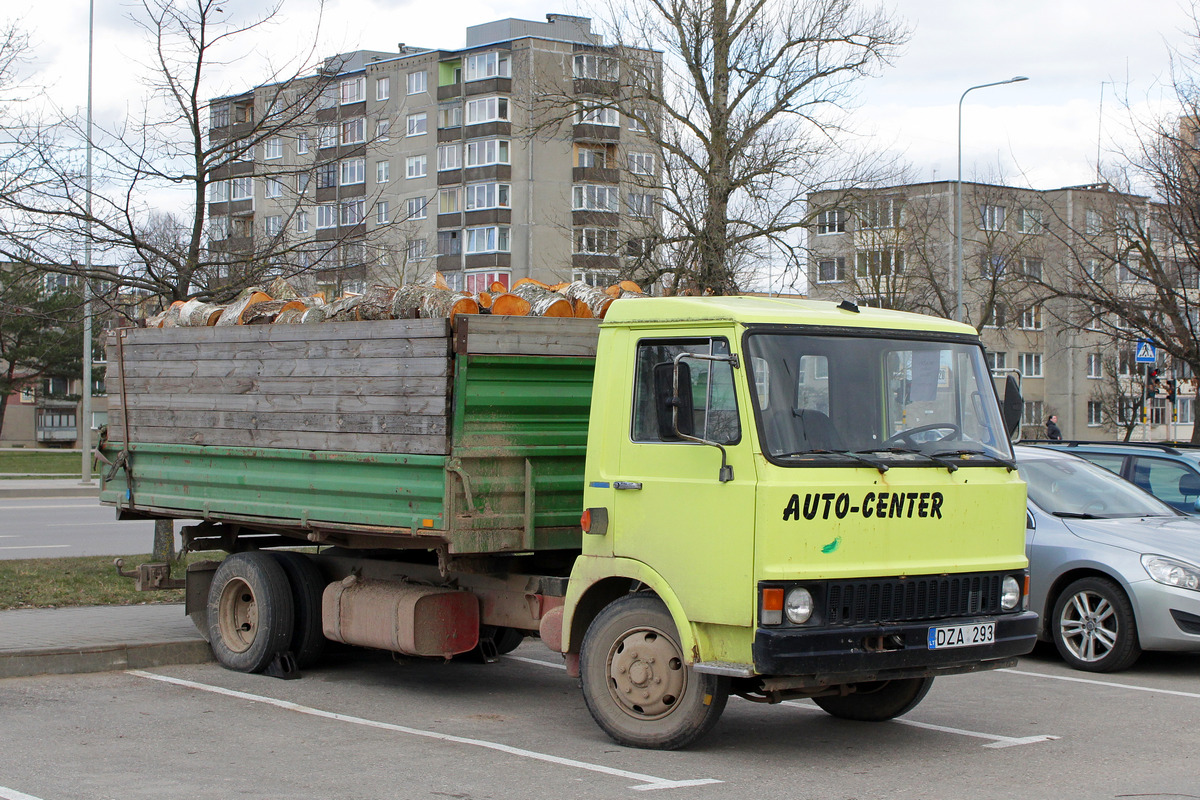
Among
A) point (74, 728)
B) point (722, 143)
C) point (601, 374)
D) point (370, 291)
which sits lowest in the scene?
point (74, 728)

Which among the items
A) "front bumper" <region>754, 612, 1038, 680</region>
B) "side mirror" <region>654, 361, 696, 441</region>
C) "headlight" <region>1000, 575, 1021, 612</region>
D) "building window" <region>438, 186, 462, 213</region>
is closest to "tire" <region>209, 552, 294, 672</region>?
"side mirror" <region>654, 361, 696, 441</region>

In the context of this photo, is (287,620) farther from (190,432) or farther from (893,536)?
(893,536)

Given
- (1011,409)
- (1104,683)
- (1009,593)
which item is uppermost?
(1011,409)

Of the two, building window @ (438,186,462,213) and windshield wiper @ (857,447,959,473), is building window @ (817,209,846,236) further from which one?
building window @ (438,186,462,213)

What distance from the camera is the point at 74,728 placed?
24.1 ft

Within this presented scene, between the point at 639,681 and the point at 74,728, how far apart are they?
3.14 meters

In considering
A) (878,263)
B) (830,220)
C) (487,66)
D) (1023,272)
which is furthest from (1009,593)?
(487,66)

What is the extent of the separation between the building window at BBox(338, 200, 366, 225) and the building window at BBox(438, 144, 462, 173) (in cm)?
5350

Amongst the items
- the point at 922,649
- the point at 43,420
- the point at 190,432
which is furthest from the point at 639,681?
the point at 43,420

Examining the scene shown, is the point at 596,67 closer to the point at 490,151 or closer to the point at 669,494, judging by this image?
the point at 669,494

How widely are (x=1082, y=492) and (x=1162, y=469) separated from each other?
195 cm

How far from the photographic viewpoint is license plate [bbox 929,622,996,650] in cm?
668

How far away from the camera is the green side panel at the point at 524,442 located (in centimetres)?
757

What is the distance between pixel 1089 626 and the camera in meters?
9.82
